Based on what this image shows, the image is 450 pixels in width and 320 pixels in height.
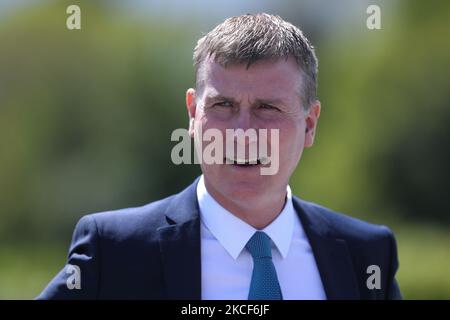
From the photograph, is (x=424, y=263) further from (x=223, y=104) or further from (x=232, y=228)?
(x=223, y=104)

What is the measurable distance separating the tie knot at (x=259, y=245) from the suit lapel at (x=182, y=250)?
204 mm

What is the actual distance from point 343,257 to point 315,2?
613 inches

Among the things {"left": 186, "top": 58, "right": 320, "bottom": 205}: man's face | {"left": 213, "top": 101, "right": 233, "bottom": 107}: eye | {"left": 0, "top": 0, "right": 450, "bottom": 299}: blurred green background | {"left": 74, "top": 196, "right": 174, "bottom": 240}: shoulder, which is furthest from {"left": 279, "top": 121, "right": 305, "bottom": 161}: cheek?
{"left": 0, "top": 0, "right": 450, "bottom": 299}: blurred green background

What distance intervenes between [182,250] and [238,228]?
0.24m

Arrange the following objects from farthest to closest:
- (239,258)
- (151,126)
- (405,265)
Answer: (151,126)
(405,265)
(239,258)

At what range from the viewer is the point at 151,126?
14047 mm

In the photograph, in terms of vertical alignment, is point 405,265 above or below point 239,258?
below

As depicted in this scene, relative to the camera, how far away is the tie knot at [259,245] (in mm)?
2879

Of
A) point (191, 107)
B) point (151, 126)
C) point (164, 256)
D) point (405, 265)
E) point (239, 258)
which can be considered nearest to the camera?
point (164, 256)

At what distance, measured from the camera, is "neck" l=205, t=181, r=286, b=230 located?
9.49 ft

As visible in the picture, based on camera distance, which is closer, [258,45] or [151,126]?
[258,45]

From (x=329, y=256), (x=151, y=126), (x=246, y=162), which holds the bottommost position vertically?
(x=151, y=126)

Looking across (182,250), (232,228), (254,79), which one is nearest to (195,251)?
(182,250)

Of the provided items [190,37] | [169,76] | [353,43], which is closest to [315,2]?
[353,43]
